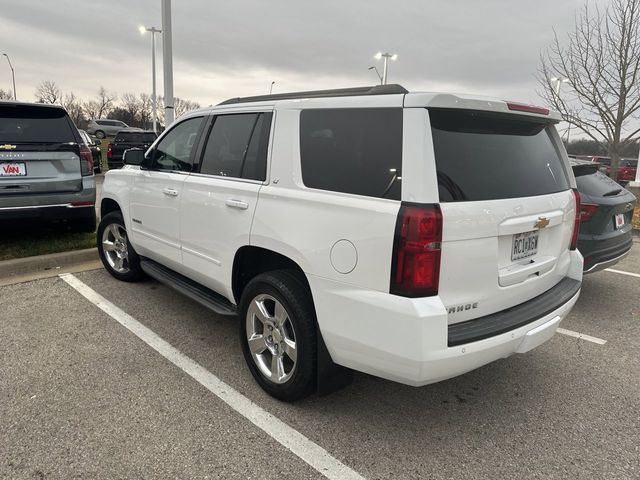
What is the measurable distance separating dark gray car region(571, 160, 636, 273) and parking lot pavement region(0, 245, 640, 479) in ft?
2.99

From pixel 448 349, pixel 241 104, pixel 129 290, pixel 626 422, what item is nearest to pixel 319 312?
pixel 448 349

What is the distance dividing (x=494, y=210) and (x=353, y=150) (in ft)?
2.66

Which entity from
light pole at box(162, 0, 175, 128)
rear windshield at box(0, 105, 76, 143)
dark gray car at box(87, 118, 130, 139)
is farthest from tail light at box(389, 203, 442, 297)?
dark gray car at box(87, 118, 130, 139)

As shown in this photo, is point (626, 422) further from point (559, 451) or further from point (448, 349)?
point (448, 349)

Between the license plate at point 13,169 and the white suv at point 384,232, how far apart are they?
9.66 feet

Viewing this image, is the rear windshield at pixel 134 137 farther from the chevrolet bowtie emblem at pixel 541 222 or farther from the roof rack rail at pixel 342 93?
the chevrolet bowtie emblem at pixel 541 222

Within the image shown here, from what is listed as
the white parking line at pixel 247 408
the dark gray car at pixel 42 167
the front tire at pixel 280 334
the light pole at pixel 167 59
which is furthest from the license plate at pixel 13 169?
the light pole at pixel 167 59

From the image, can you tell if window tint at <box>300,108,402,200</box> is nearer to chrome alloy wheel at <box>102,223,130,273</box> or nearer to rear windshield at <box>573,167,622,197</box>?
chrome alloy wheel at <box>102,223,130,273</box>

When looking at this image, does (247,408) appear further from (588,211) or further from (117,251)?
(588,211)

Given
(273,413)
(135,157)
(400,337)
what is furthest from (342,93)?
(135,157)

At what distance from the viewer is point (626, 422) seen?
2900mm

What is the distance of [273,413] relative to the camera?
2.86 meters

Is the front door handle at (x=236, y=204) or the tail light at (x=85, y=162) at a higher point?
the tail light at (x=85, y=162)

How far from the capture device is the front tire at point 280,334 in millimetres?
2717
